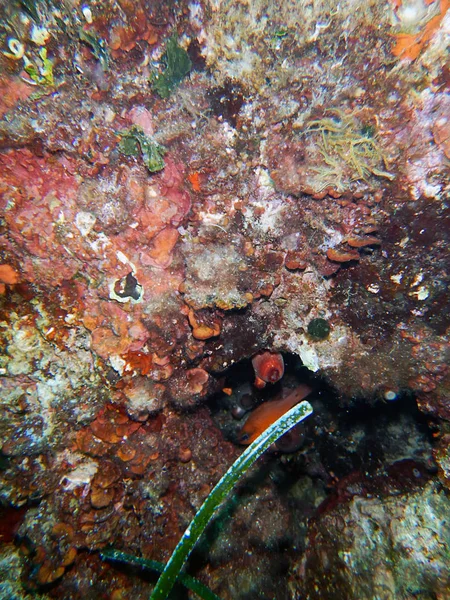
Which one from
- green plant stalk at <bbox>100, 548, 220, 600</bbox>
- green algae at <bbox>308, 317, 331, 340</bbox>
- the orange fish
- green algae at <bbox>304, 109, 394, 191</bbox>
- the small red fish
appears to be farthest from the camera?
the orange fish

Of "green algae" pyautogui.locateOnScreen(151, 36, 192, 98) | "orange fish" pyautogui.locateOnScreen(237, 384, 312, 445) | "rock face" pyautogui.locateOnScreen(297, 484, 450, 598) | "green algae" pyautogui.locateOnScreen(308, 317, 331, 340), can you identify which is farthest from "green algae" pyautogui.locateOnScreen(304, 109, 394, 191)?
"rock face" pyautogui.locateOnScreen(297, 484, 450, 598)

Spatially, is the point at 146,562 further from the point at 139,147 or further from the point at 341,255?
the point at 139,147

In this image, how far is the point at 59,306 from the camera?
283 centimetres

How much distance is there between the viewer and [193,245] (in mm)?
3000

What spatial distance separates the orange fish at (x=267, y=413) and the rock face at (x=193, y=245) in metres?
1.27

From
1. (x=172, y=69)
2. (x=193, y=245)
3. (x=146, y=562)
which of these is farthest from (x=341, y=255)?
(x=146, y=562)

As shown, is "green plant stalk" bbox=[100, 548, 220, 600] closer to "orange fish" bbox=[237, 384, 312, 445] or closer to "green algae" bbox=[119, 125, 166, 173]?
"orange fish" bbox=[237, 384, 312, 445]

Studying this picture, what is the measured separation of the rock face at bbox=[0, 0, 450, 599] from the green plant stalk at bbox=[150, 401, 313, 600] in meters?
0.90

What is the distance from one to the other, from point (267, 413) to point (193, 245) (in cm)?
308

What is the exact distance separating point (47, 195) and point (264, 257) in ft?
7.03

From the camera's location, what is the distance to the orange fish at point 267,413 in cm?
457

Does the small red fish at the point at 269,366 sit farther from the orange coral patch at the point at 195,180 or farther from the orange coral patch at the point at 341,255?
the orange coral patch at the point at 195,180

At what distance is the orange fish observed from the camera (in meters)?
4.57

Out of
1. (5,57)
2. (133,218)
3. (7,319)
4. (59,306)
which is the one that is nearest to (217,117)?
(133,218)
